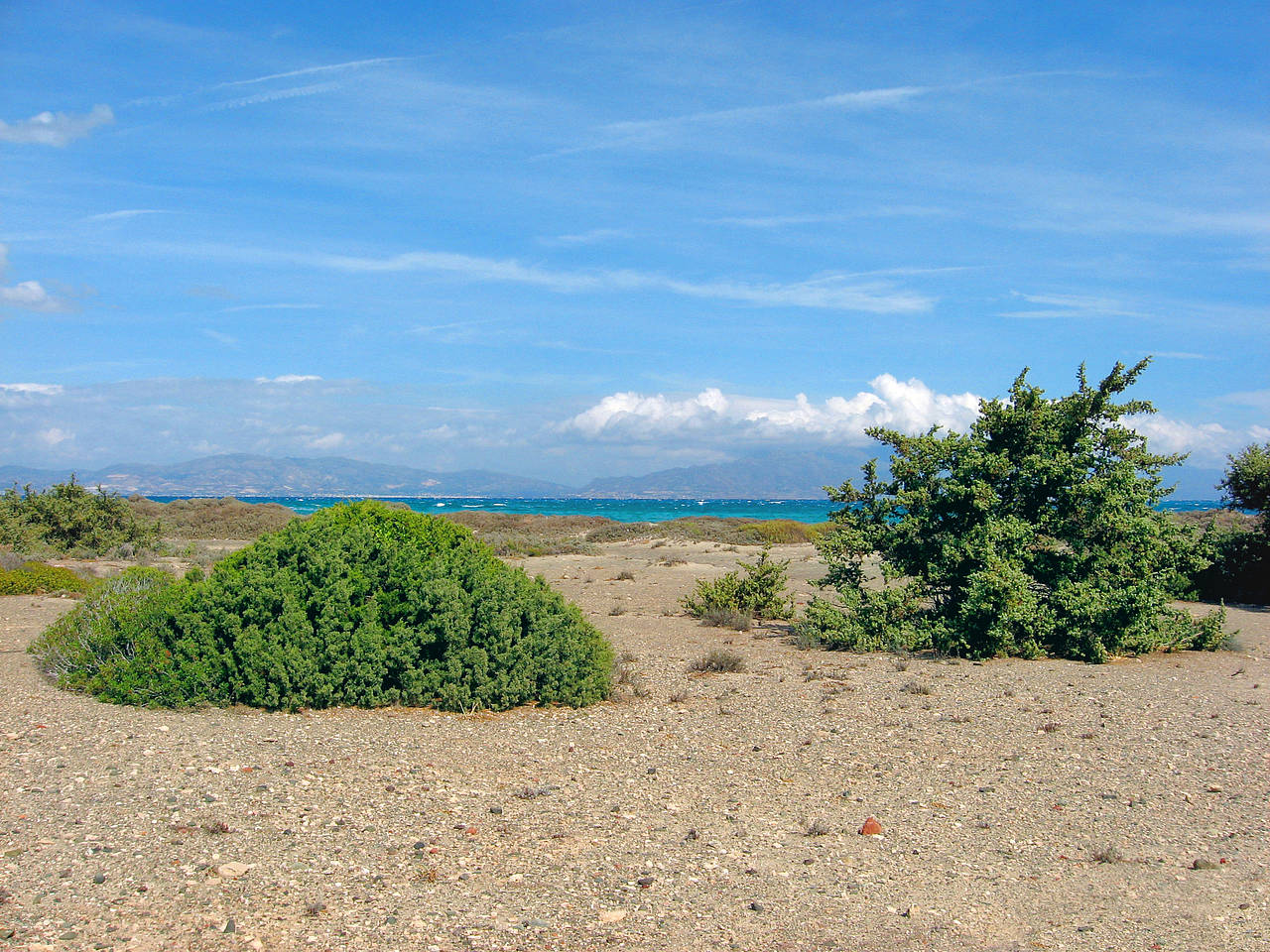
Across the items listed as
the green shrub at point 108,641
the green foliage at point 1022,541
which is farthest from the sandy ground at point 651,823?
the green foliage at point 1022,541

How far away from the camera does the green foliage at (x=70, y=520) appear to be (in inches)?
1003

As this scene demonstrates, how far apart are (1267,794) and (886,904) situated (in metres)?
3.91

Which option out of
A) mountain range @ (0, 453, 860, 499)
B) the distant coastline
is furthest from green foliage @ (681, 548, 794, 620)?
mountain range @ (0, 453, 860, 499)

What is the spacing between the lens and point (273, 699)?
8.34 metres

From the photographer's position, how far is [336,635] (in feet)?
28.2

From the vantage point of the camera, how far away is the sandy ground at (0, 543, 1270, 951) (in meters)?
4.49

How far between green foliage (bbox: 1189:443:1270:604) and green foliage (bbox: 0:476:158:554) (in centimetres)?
2874

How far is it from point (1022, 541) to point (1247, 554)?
37.1ft

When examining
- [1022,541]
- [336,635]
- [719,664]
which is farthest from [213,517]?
[1022,541]

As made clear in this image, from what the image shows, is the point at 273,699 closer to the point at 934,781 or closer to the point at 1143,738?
the point at 934,781

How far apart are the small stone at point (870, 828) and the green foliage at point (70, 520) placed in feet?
84.1

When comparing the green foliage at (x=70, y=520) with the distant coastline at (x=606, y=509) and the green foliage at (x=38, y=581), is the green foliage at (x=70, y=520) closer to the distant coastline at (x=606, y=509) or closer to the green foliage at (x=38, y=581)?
the green foliage at (x=38, y=581)

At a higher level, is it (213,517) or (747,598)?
(213,517)

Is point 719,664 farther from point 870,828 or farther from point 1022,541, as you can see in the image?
point 870,828
